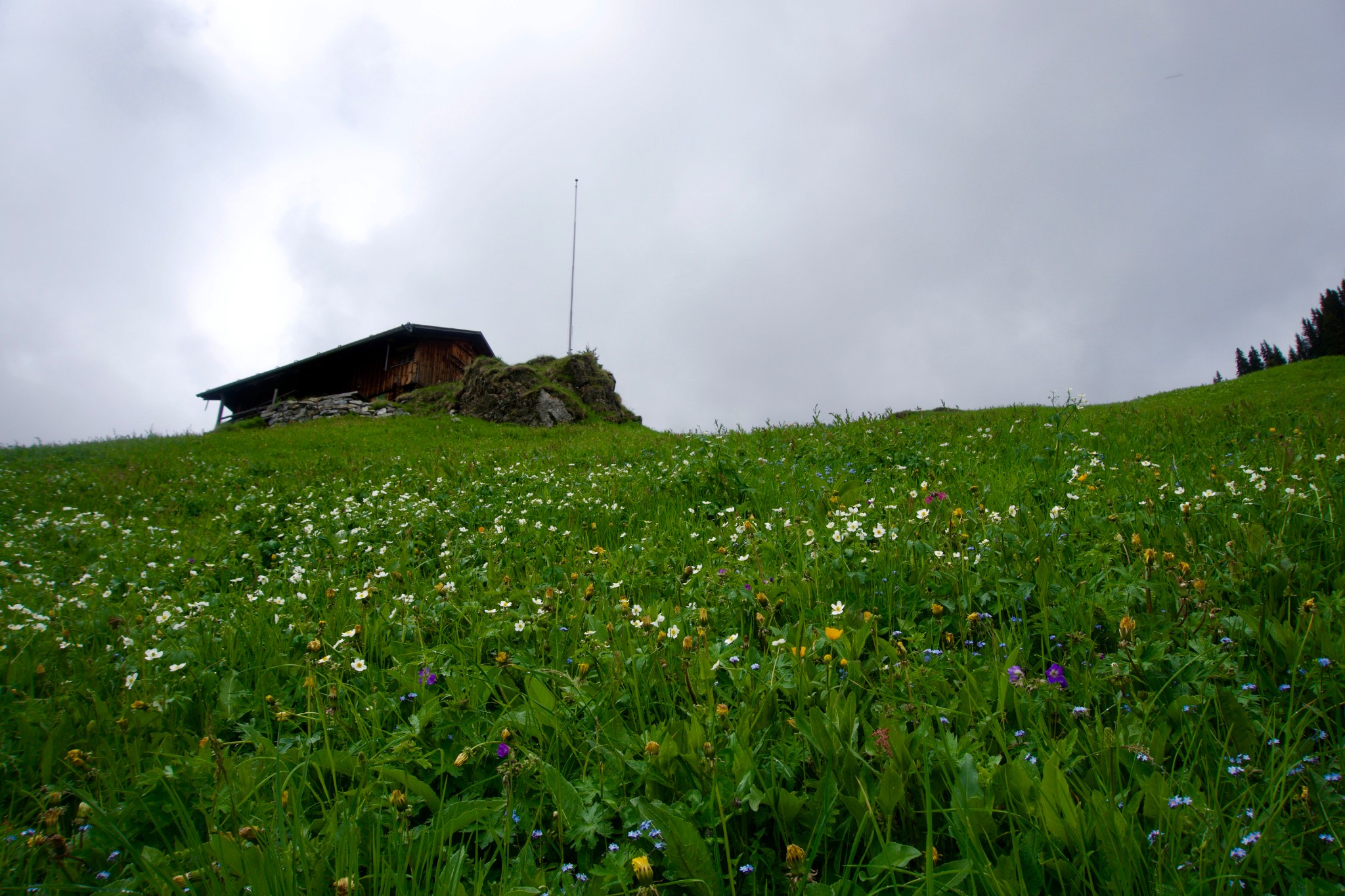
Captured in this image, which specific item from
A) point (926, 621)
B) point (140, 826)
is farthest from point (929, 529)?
point (140, 826)

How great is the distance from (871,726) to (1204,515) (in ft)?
8.99

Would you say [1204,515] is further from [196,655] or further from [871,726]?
[196,655]

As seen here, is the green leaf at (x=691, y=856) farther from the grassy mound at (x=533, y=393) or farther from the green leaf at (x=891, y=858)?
the grassy mound at (x=533, y=393)

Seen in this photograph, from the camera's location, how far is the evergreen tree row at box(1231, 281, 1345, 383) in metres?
61.3

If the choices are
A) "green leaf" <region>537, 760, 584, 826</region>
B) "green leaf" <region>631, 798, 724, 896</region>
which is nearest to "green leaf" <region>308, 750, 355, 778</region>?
"green leaf" <region>537, 760, 584, 826</region>

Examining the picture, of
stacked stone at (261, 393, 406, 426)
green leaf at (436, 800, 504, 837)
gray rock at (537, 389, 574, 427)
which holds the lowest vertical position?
green leaf at (436, 800, 504, 837)

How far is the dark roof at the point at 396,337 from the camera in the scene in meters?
35.3

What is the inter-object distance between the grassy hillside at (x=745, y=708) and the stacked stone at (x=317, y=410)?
28.3 meters

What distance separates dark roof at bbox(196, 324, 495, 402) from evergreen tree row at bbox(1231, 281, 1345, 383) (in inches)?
2467

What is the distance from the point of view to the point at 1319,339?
2598 inches

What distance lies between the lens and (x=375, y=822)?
1835 mm

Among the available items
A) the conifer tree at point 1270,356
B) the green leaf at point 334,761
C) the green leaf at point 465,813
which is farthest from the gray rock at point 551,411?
the conifer tree at point 1270,356

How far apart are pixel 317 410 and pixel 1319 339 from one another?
315 ft

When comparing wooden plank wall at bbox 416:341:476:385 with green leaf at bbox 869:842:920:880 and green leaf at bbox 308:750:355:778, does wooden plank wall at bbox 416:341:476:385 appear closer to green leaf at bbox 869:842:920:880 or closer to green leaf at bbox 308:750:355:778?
green leaf at bbox 308:750:355:778
